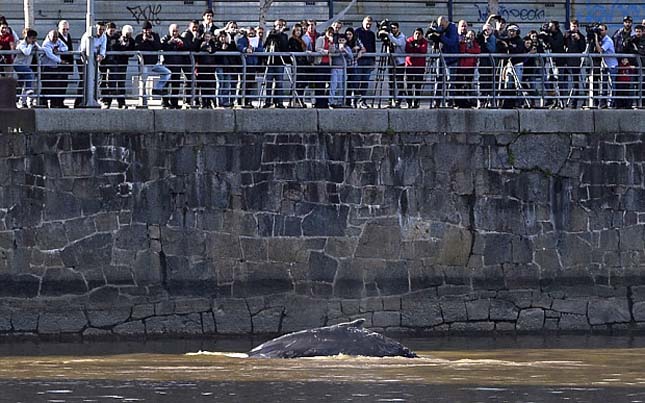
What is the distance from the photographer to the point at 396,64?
28969 mm

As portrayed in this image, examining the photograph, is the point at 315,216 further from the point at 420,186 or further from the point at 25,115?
the point at 25,115

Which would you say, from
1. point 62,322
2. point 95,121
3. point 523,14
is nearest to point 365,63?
point 95,121

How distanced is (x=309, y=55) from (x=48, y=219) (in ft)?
14.7

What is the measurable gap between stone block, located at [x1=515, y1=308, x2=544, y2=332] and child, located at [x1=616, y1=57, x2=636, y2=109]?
3410mm

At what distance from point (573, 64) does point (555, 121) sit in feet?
6.69

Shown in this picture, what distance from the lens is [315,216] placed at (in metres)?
27.0

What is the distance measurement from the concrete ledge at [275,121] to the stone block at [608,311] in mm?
4700

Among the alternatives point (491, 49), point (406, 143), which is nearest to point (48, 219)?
point (406, 143)

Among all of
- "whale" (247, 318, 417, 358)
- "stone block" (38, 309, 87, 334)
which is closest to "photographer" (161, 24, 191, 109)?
"stone block" (38, 309, 87, 334)

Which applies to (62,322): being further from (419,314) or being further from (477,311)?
(477,311)

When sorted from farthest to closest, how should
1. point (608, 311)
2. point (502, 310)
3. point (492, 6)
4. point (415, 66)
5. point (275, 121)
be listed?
point (492, 6) < point (415, 66) < point (608, 311) < point (502, 310) < point (275, 121)

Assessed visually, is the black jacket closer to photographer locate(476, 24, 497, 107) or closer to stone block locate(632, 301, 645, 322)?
photographer locate(476, 24, 497, 107)

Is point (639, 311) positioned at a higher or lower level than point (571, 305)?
lower

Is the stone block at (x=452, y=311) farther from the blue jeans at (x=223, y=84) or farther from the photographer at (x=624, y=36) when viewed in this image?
the photographer at (x=624, y=36)
